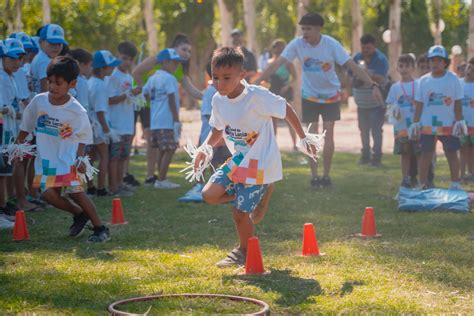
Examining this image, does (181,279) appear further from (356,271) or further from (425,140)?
(425,140)

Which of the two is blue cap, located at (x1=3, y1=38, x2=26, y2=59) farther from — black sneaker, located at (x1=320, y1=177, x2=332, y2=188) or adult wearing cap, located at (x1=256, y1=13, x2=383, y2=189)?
black sneaker, located at (x1=320, y1=177, x2=332, y2=188)

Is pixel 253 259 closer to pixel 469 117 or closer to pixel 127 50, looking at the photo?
pixel 127 50

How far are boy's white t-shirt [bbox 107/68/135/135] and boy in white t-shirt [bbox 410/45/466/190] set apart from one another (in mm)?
3711

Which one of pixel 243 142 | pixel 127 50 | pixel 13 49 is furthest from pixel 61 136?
pixel 127 50

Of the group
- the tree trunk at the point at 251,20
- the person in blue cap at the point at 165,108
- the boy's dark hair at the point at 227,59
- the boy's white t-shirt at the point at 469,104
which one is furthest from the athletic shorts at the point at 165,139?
the tree trunk at the point at 251,20

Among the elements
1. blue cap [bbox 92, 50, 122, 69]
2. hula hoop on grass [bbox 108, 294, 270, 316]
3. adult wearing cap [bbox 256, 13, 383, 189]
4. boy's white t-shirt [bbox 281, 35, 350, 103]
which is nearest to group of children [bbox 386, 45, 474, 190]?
adult wearing cap [bbox 256, 13, 383, 189]

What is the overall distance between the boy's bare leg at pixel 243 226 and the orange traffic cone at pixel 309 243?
0.52 metres

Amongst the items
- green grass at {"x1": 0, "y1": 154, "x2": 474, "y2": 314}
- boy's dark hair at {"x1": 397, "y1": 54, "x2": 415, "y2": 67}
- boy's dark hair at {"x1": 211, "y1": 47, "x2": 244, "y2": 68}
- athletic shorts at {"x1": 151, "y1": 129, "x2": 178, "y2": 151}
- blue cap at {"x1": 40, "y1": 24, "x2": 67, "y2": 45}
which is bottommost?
green grass at {"x1": 0, "y1": 154, "x2": 474, "y2": 314}

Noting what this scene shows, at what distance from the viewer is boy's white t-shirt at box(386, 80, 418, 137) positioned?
12.5m

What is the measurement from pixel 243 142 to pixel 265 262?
99 cm

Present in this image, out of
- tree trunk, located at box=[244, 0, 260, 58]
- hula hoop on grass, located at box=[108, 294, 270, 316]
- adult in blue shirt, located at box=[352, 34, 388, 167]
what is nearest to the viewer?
hula hoop on grass, located at box=[108, 294, 270, 316]

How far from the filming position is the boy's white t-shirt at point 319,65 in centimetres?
1269

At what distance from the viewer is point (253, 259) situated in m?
7.09

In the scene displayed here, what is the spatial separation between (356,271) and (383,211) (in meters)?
3.43
